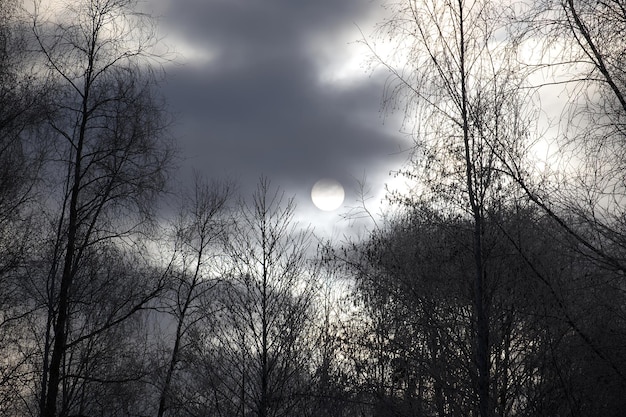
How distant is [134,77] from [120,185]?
1.84 meters

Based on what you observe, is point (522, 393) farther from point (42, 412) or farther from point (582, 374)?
point (42, 412)

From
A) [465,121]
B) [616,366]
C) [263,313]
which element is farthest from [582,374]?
[263,313]

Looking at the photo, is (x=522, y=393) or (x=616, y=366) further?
(x=522, y=393)

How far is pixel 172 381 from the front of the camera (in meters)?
16.8

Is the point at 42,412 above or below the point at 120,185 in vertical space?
below

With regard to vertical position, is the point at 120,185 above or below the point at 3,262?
above

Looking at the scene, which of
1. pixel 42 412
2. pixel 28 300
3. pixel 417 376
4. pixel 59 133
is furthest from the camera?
pixel 28 300

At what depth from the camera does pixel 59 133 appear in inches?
410

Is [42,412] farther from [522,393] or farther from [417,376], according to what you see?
[522,393]

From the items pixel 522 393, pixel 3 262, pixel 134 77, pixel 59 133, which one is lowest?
pixel 522 393

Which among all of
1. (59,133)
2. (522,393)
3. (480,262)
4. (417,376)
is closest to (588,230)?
(480,262)

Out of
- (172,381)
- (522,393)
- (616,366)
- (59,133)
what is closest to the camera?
(616,366)

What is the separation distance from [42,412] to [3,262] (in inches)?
103

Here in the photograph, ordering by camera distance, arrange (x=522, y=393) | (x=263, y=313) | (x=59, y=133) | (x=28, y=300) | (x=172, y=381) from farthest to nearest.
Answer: (x=172, y=381)
(x=263, y=313)
(x=28, y=300)
(x=59, y=133)
(x=522, y=393)
